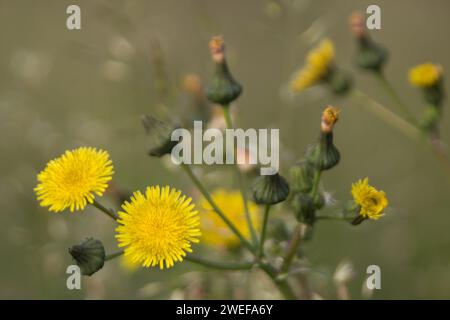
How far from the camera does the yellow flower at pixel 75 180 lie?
2.40 meters

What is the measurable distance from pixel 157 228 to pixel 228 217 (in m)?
1.12

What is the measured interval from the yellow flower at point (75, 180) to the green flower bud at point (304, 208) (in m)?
0.65

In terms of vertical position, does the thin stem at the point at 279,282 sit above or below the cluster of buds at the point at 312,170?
below

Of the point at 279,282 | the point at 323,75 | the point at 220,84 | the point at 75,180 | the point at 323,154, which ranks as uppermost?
the point at 323,75

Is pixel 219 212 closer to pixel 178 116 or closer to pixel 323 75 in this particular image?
pixel 178 116

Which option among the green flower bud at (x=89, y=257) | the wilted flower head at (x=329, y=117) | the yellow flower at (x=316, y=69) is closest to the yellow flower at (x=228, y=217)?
the yellow flower at (x=316, y=69)

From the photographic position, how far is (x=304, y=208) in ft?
8.07

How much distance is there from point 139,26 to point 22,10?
3509mm

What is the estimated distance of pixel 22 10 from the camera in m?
6.90

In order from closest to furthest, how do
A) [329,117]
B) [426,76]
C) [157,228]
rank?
1. [157,228]
2. [329,117]
3. [426,76]

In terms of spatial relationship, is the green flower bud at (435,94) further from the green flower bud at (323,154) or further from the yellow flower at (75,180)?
the yellow flower at (75,180)

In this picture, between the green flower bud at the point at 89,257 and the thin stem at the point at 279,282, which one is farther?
the thin stem at the point at 279,282
